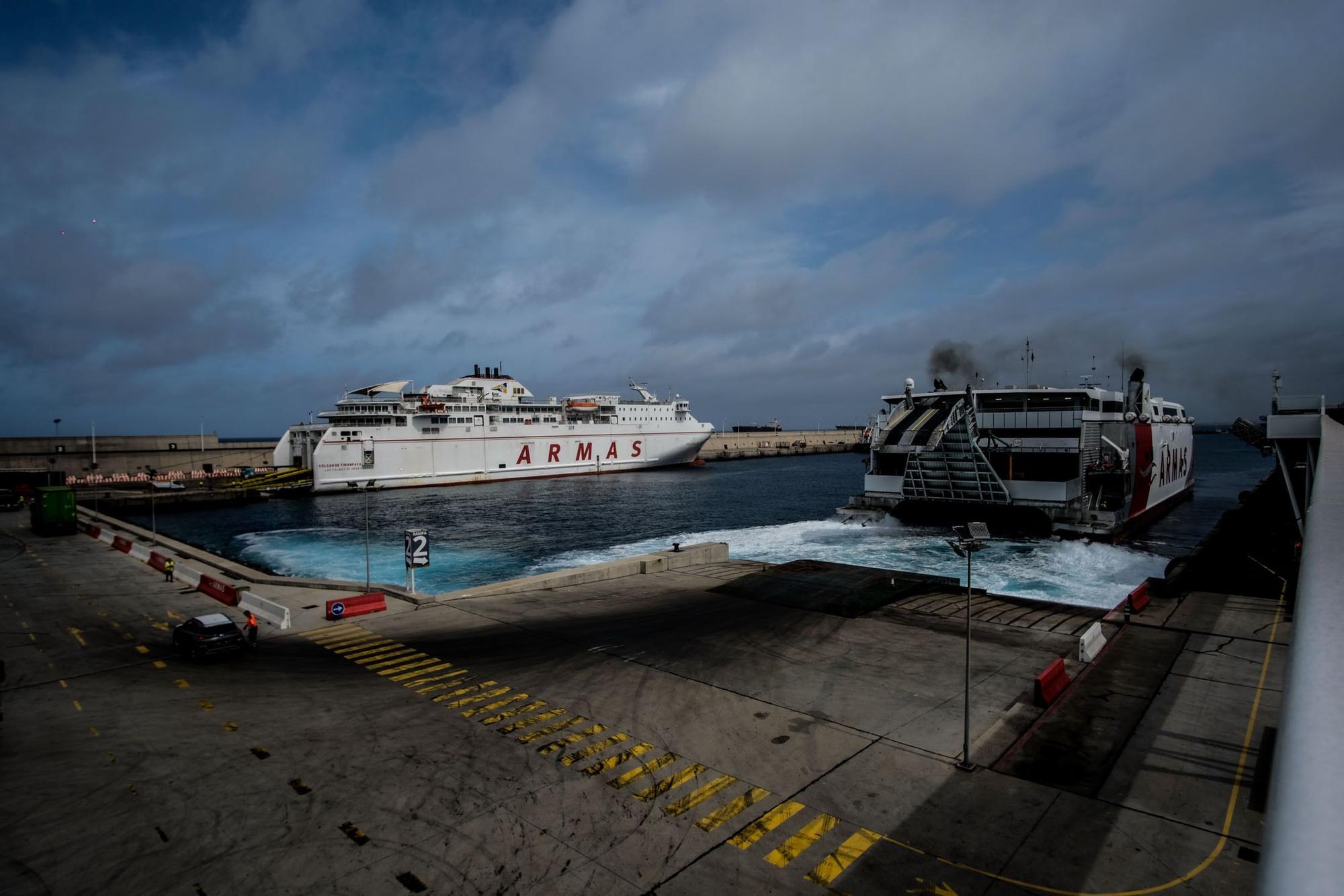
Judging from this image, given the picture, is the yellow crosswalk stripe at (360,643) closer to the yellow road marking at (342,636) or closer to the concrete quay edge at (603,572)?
the yellow road marking at (342,636)

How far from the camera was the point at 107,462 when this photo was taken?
76.6 metres

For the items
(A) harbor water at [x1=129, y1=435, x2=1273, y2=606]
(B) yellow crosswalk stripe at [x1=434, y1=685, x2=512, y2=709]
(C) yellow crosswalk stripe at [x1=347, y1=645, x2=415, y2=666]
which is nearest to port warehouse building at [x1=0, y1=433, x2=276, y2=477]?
(A) harbor water at [x1=129, y1=435, x2=1273, y2=606]

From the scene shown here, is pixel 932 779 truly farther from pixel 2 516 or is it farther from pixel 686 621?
pixel 2 516

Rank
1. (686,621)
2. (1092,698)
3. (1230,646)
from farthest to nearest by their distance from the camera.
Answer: (686,621) → (1230,646) → (1092,698)

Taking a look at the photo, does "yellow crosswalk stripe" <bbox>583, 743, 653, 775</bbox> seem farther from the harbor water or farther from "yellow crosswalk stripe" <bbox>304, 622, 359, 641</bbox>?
the harbor water

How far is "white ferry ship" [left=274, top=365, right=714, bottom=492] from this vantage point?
75375 mm

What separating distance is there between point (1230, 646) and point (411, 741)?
18.5 meters

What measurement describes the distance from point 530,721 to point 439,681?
11.1 feet

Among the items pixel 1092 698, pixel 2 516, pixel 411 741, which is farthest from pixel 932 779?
pixel 2 516

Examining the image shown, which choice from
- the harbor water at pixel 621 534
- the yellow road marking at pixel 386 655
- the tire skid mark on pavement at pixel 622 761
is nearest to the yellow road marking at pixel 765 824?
the tire skid mark on pavement at pixel 622 761

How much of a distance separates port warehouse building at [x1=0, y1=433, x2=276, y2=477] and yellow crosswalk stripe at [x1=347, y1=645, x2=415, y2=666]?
78.6 meters

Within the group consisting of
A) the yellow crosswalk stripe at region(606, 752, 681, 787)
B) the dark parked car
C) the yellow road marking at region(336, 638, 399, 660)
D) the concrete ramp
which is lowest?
the yellow crosswalk stripe at region(606, 752, 681, 787)

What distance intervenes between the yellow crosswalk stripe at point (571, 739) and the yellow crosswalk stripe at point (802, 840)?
4.40 meters

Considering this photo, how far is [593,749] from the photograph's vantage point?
11.9 metres
